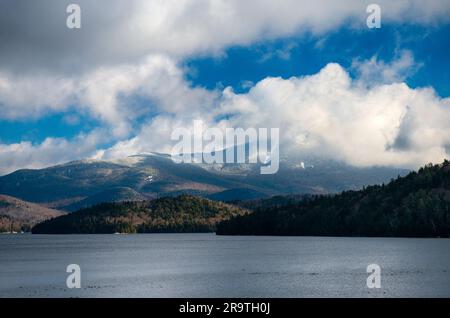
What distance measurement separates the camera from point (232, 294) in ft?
383

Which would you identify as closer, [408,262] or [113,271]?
[113,271]

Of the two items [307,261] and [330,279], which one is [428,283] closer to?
[330,279]
